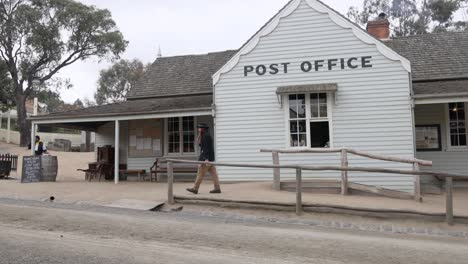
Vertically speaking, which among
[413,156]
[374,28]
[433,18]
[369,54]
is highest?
[433,18]

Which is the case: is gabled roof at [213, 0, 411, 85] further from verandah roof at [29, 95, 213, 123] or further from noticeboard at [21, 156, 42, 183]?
noticeboard at [21, 156, 42, 183]

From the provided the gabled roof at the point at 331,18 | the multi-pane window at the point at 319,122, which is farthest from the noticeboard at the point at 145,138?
A: the multi-pane window at the point at 319,122

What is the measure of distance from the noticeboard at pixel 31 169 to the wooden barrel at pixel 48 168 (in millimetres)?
163

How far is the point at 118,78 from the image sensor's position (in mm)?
53719

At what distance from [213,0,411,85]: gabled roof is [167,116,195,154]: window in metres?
2.78

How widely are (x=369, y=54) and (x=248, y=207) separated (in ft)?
21.3

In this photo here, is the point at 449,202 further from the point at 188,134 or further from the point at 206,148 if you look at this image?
the point at 188,134

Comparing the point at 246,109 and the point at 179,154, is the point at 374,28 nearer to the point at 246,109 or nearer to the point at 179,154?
the point at 246,109

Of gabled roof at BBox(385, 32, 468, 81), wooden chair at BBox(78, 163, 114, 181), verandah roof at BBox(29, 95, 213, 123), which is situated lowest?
wooden chair at BBox(78, 163, 114, 181)

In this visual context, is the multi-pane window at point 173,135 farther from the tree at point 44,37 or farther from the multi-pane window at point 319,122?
the tree at point 44,37

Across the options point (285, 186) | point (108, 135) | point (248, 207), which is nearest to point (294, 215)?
point (248, 207)

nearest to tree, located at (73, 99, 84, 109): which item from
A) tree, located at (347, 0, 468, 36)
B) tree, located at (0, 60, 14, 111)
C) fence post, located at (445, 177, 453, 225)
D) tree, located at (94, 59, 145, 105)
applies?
tree, located at (94, 59, 145, 105)

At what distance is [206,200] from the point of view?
9.98 metres

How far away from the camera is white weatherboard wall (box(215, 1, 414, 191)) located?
41.5ft
